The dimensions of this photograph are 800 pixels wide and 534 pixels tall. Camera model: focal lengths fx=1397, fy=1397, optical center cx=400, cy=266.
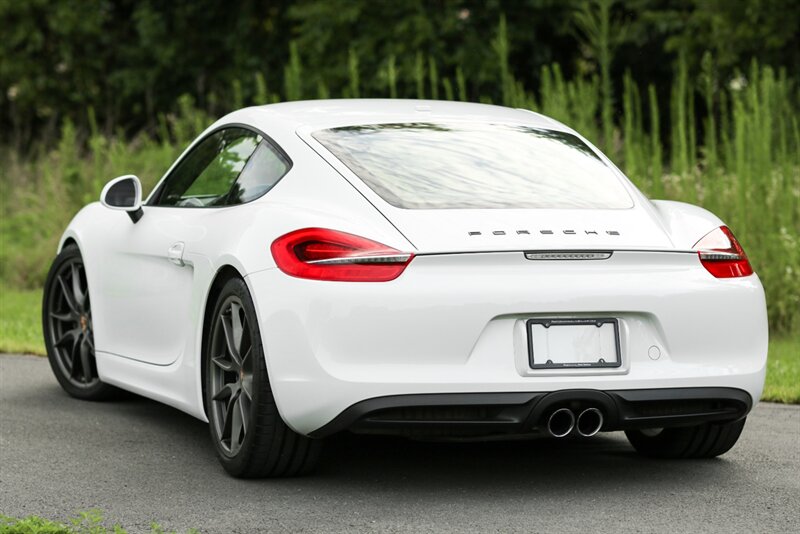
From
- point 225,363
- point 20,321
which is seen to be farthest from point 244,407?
point 20,321

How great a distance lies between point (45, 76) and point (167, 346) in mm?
25741

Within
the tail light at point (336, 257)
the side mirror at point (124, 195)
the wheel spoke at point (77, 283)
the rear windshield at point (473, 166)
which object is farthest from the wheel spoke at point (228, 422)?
the wheel spoke at point (77, 283)

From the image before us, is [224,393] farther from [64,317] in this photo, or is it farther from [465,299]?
[64,317]

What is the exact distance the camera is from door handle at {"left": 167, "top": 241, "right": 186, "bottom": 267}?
593 cm

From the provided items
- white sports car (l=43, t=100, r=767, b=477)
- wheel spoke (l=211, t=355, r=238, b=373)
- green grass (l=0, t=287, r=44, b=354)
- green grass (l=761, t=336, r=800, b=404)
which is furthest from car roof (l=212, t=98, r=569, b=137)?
green grass (l=0, t=287, r=44, b=354)

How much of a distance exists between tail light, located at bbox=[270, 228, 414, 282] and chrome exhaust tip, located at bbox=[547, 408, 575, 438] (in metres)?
0.77

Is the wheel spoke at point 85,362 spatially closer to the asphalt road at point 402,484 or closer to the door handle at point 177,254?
the asphalt road at point 402,484

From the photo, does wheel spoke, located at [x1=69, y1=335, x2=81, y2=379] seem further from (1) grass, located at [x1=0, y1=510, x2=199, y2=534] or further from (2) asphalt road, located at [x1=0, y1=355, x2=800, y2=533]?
(1) grass, located at [x1=0, y1=510, x2=199, y2=534]

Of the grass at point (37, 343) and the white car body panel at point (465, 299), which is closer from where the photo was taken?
the white car body panel at point (465, 299)

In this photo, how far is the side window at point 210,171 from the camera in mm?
6059

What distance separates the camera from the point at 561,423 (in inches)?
197

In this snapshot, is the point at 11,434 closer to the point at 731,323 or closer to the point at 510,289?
the point at 510,289

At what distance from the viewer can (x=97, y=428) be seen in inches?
262

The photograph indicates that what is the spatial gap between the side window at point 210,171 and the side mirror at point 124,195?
14 cm
